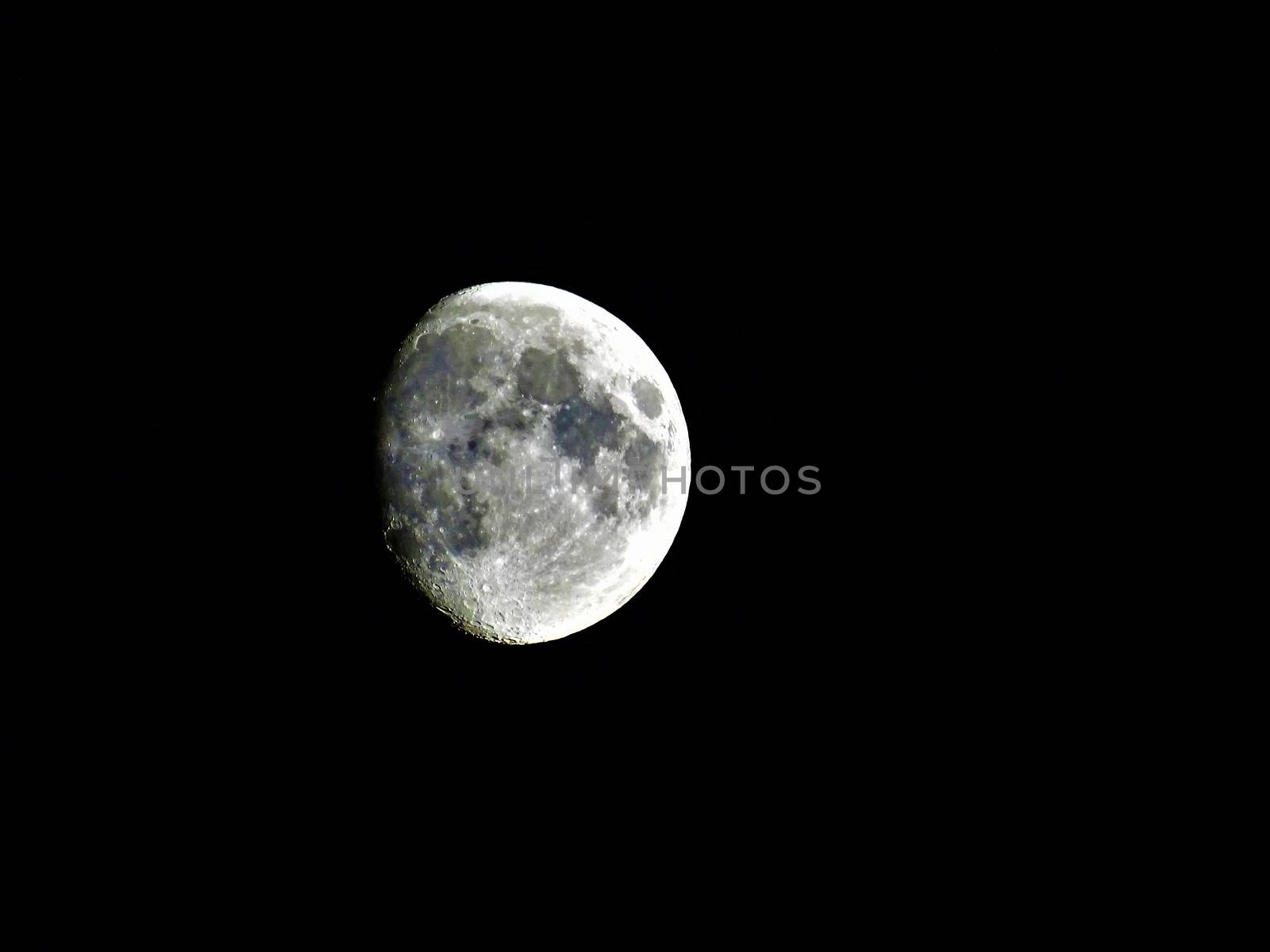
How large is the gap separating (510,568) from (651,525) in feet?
1.75

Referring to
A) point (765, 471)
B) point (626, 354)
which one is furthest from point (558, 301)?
point (765, 471)

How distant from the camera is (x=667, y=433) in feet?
9.37

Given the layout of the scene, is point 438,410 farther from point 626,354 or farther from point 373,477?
point 626,354

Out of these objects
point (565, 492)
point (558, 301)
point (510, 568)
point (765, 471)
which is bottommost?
point (510, 568)

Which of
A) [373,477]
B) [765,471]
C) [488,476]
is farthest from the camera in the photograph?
[765,471]

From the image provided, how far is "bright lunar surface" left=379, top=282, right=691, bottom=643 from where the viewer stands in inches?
101

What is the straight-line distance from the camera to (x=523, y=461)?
2549mm

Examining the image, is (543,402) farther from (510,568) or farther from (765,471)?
(765,471)

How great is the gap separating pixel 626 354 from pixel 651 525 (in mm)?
633

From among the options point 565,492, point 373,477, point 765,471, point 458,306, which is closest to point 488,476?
point 565,492

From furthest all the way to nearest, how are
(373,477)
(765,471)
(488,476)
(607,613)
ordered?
(765,471) < (607,613) < (373,477) < (488,476)

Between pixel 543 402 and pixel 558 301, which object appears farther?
pixel 558 301

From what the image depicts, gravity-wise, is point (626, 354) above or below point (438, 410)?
above

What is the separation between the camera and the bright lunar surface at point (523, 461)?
101 inches
